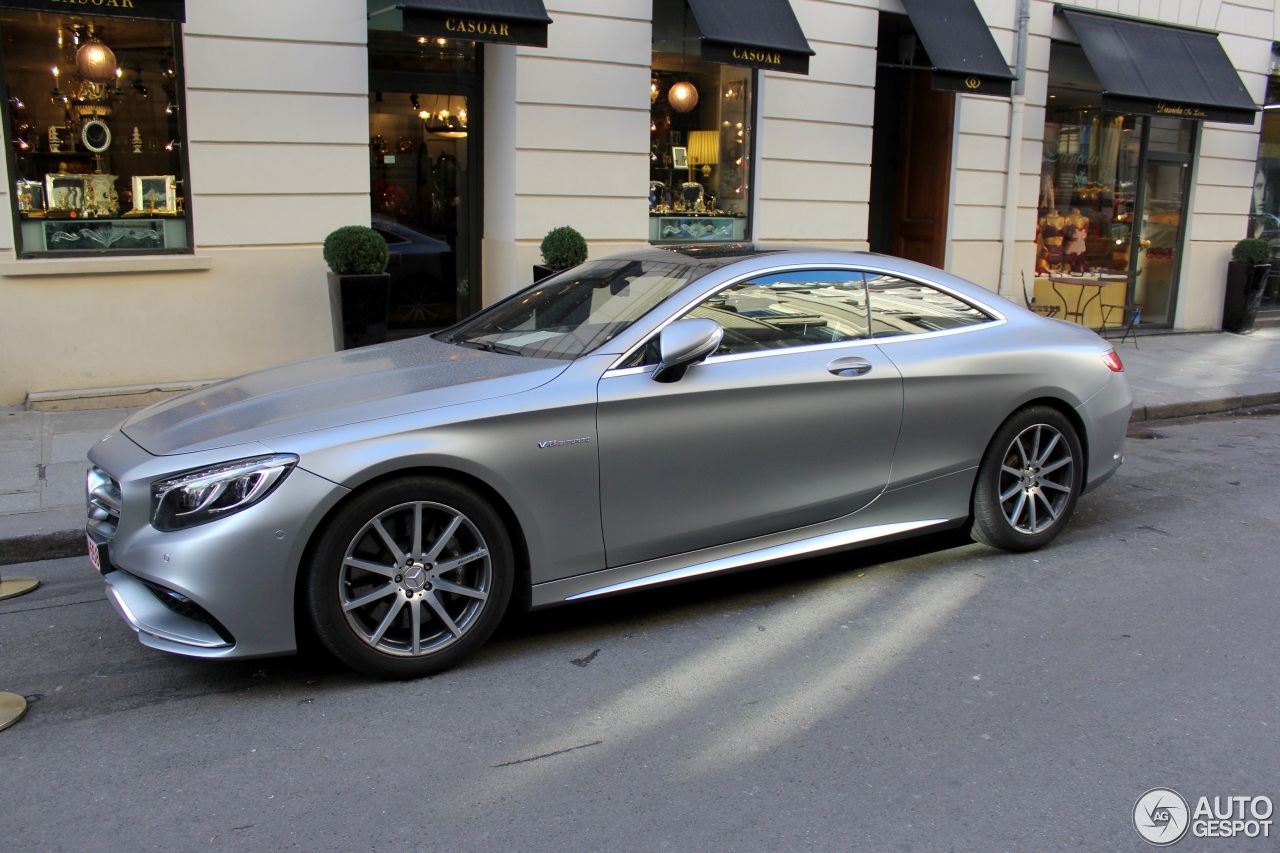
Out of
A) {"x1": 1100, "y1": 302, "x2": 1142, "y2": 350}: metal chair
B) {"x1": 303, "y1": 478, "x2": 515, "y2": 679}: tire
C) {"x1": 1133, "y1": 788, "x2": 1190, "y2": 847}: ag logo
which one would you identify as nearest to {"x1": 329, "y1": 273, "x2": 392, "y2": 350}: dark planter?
{"x1": 303, "y1": 478, "x2": 515, "y2": 679}: tire

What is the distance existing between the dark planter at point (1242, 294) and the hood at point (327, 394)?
14017mm

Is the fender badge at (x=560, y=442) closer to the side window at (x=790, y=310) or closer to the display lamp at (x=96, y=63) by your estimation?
the side window at (x=790, y=310)

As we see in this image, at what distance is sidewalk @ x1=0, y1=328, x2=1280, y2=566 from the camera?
582 centimetres

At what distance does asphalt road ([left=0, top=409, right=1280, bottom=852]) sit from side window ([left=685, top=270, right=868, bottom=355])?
1204mm

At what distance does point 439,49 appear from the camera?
417 inches

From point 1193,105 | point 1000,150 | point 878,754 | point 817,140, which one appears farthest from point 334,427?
point 1193,105

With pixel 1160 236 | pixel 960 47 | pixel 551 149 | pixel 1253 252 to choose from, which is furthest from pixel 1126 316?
pixel 551 149

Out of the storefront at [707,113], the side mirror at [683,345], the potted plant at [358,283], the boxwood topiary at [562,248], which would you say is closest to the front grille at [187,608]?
the side mirror at [683,345]

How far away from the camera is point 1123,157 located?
49.5 ft

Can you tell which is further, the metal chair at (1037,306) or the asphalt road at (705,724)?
the metal chair at (1037,306)

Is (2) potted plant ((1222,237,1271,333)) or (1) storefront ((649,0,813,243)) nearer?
(1) storefront ((649,0,813,243))

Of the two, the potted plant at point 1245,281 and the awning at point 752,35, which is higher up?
the awning at point 752,35

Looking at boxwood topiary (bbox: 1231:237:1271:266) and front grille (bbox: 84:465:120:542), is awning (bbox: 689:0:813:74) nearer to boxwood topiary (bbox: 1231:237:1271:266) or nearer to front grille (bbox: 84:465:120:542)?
front grille (bbox: 84:465:120:542)

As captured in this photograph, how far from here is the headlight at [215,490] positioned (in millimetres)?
3859
